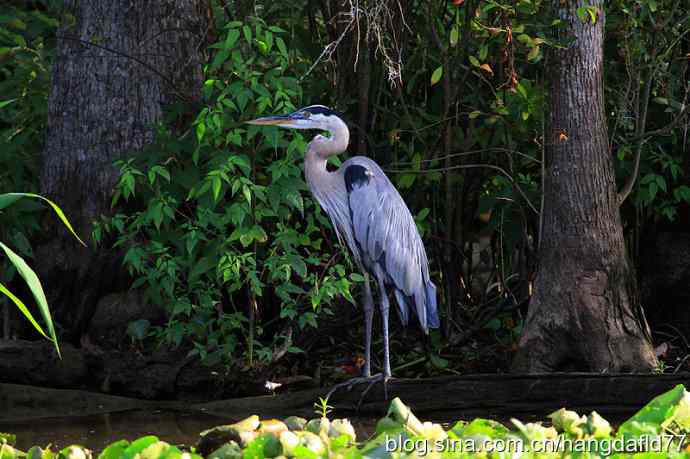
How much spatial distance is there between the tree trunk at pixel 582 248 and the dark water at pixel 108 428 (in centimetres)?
180

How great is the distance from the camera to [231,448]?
3.35m

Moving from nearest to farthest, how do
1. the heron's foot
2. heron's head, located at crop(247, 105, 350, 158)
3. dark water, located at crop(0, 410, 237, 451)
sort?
dark water, located at crop(0, 410, 237, 451), the heron's foot, heron's head, located at crop(247, 105, 350, 158)

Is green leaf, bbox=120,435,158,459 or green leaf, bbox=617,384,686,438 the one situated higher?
green leaf, bbox=617,384,686,438

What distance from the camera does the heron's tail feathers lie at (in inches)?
259

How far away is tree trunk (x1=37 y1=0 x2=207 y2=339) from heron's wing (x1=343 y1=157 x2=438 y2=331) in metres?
Result: 1.30

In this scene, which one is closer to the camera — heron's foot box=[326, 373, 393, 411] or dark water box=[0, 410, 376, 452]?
dark water box=[0, 410, 376, 452]

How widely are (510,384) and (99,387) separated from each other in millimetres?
2257

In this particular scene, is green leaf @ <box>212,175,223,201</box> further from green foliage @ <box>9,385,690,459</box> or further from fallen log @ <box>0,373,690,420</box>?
green foliage @ <box>9,385,690,459</box>

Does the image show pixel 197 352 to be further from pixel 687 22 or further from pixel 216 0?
pixel 687 22

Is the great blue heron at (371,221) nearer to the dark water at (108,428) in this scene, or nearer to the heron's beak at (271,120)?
the heron's beak at (271,120)

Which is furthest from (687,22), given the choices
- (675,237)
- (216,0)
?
(216,0)

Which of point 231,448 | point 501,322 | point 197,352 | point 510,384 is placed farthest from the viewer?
point 501,322

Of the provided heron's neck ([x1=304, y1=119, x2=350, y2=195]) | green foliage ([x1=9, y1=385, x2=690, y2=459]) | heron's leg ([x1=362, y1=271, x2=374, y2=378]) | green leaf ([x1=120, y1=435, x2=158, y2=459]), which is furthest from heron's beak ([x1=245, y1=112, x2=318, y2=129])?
green leaf ([x1=120, y1=435, x2=158, y2=459])

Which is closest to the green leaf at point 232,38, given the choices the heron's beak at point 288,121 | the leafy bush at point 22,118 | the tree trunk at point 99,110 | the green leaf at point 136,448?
the heron's beak at point 288,121
